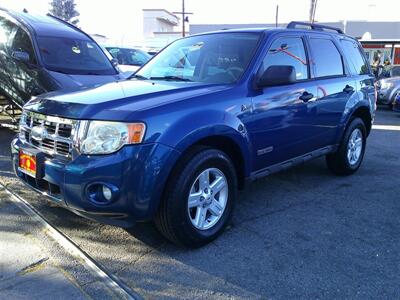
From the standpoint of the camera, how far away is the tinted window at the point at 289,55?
4219 mm

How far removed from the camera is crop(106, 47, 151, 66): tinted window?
12562mm

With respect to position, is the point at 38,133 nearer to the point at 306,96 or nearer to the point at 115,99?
the point at 115,99

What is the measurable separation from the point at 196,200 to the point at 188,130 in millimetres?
601

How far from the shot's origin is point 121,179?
2.97 m

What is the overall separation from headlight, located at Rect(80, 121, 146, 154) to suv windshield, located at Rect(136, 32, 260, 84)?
1239 millimetres

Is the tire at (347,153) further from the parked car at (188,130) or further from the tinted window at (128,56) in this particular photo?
the tinted window at (128,56)

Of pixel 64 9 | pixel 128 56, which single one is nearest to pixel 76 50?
pixel 128 56

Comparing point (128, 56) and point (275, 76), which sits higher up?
point (128, 56)

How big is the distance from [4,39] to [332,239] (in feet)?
20.9

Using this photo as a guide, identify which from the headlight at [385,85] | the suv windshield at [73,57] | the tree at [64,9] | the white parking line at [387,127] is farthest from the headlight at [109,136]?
the tree at [64,9]

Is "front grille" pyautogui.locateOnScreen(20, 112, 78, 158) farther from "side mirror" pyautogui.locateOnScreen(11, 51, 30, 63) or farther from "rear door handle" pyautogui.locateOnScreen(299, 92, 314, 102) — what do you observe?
"side mirror" pyautogui.locateOnScreen(11, 51, 30, 63)

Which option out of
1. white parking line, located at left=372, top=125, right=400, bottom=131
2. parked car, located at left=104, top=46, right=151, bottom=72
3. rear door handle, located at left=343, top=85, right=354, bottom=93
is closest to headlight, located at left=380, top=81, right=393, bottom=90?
white parking line, located at left=372, top=125, right=400, bottom=131

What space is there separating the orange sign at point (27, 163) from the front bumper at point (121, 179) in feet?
0.97

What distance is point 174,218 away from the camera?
3.25 m
